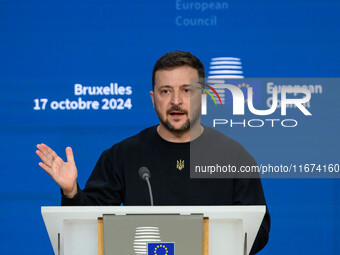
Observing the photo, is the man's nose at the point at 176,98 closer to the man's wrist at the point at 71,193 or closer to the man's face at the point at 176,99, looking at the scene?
the man's face at the point at 176,99

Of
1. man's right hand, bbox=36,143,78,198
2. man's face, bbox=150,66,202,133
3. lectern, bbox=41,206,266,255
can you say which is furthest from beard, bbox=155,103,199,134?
lectern, bbox=41,206,266,255

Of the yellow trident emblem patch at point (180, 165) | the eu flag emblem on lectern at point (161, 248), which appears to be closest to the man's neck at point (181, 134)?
the yellow trident emblem patch at point (180, 165)

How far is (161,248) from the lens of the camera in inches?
63.5

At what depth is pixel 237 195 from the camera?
93.9 inches

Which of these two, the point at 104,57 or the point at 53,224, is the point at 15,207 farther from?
the point at 53,224

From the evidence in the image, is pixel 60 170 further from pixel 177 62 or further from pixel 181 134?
pixel 177 62

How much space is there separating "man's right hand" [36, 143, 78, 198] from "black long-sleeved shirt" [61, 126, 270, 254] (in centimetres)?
39

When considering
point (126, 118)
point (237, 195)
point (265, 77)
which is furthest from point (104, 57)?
point (237, 195)

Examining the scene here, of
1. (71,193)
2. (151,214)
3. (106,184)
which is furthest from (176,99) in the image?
(151,214)

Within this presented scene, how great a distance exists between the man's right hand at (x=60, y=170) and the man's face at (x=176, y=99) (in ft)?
2.31

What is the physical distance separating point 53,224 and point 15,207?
6.75ft

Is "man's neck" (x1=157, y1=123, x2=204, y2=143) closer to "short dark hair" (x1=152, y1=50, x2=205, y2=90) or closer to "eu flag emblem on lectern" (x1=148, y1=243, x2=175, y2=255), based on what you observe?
"short dark hair" (x1=152, y1=50, x2=205, y2=90)

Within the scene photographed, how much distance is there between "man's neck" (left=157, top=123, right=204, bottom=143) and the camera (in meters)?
2.58

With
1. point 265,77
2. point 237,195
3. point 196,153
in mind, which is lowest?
point 237,195
